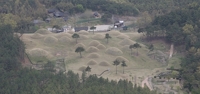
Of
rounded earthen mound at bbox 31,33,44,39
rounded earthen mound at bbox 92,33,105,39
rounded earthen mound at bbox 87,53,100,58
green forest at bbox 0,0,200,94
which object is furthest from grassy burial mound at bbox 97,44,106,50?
rounded earthen mound at bbox 31,33,44,39

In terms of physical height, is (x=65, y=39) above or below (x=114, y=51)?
above

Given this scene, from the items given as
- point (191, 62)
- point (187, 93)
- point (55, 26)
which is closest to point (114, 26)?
point (55, 26)

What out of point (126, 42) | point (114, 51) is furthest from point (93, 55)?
point (126, 42)

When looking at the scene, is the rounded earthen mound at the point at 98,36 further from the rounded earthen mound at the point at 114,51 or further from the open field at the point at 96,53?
the rounded earthen mound at the point at 114,51

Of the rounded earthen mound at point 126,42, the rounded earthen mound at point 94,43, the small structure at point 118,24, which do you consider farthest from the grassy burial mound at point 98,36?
the small structure at point 118,24

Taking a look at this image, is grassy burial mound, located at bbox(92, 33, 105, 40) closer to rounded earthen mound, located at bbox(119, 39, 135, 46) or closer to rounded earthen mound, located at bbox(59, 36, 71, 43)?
rounded earthen mound, located at bbox(119, 39, 135, 46)

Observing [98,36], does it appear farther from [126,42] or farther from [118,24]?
[118,24]
